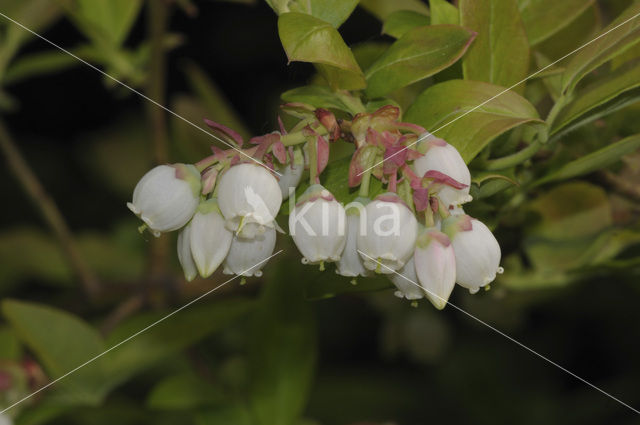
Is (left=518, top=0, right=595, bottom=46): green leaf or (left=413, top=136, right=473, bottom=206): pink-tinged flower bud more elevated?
(left=518, top=0, right=595, bottom=46): green leaf

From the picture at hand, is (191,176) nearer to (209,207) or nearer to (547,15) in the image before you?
(209,207)

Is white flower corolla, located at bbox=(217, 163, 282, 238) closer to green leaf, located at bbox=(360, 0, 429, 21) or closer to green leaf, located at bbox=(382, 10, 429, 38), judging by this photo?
green leaf, located at bbox=(382, 10, 429, 38)

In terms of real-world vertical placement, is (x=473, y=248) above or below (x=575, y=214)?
above

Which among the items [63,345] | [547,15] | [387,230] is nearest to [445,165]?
[387,230]

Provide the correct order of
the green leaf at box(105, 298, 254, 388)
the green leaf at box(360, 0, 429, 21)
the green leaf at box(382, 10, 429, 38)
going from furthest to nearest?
1. the green leaf at box(105, 298, 254, 388)
2. the green leaf at box(360, 0, 429, 21)
3. the green leaf at box(382, 10, 429, 38)

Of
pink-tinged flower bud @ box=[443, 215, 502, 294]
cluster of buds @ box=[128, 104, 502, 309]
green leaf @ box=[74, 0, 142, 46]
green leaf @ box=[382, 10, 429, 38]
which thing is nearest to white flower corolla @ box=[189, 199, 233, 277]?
cluster of buds @ box=[128, 104, 502, 309]

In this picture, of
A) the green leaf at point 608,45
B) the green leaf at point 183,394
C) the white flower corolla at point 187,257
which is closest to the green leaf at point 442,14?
the green leaf at point 608,45
